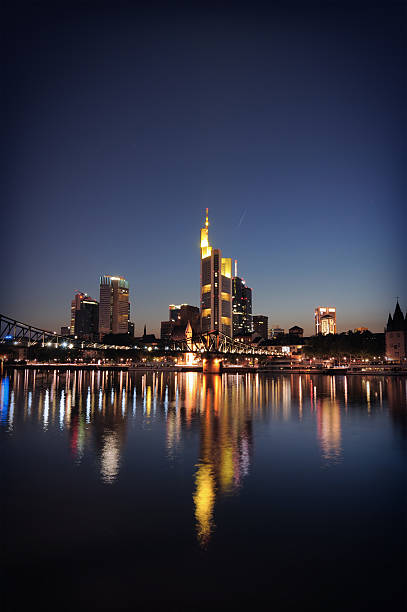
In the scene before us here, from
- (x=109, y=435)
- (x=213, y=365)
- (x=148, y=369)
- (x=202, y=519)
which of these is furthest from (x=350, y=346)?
(x=202, y=519)

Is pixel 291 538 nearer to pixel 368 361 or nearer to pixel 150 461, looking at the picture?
pixel 150 461

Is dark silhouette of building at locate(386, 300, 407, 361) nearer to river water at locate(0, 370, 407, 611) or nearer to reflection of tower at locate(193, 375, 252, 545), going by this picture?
reflection of tower at locate(193, 375, 252, 545)

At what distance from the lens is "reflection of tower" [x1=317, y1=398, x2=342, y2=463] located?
19.7 meters

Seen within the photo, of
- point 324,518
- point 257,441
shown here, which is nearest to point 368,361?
point 257,441

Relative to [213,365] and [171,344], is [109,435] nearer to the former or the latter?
[213,365]

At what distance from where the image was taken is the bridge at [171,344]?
377 feet

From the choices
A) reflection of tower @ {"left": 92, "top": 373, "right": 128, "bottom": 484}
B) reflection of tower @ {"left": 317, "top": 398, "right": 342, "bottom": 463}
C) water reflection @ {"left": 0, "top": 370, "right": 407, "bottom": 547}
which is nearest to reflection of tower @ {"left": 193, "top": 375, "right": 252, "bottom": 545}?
water reflection @ {"left": 0, "top": 370, "right": 407, "bottom": 547}

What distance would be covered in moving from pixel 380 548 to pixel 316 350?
139 meters

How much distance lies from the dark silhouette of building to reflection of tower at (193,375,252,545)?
111m

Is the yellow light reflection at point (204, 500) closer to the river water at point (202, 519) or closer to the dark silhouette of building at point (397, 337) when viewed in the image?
the river water at point (202, 519)

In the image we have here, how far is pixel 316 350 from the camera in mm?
144000

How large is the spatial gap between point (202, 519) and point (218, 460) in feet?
21.9

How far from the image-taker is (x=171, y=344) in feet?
568

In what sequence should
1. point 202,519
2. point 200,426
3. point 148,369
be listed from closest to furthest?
point 202,519 < point 200,426 < point 148,369
